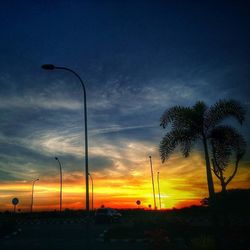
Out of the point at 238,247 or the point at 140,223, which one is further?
the point at 140,223

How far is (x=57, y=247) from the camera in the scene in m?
17.2

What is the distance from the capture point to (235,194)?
1961 inches

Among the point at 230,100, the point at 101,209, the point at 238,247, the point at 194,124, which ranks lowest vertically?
the point at 238,247

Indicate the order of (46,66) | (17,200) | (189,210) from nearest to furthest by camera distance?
(46,66), (17,200), (189,210)

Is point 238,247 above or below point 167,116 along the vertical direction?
below

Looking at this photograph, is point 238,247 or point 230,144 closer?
point 238,247

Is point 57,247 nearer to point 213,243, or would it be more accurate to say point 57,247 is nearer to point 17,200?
point 213,243

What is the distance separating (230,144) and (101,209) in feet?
69.2

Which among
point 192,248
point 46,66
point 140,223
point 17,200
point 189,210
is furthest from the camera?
point 189,210

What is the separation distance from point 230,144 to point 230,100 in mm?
2684

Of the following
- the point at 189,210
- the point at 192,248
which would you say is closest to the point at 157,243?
the point at 192,248

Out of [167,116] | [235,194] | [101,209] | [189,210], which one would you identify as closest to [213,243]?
[167,116]

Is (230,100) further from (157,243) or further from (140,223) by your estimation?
(140,223)

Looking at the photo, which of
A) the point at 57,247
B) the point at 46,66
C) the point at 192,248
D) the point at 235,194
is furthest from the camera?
the point at 235,194
